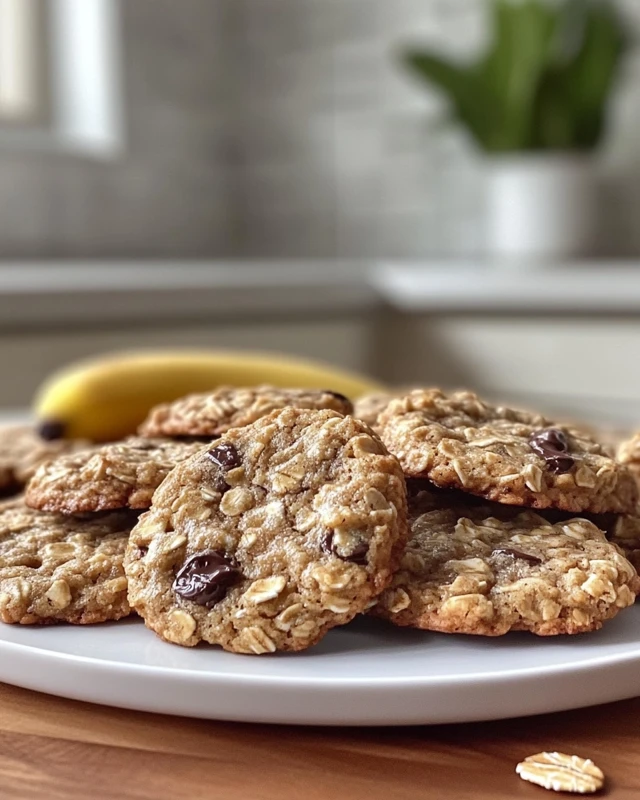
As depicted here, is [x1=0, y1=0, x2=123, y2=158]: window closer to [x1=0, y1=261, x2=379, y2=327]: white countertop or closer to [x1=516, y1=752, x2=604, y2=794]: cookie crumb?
[x1=0, y1=261, x2=379, y2=327]: white countertop

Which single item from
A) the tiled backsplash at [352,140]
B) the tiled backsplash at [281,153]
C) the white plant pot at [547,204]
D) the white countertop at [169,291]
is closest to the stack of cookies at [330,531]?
the white countertop at [169,291]

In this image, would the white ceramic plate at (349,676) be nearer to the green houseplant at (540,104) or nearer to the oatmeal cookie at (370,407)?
the oatmeal cookie at (370,407)

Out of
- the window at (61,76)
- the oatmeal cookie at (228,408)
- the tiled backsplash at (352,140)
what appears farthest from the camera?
the tiled backsplash at (352,140)

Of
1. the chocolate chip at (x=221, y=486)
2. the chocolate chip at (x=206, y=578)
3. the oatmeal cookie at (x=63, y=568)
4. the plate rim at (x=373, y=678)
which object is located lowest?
the plate rim at (x=373, y=678)

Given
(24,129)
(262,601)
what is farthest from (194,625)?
(24,129)

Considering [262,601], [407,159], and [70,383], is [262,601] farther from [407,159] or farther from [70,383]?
[407,159]

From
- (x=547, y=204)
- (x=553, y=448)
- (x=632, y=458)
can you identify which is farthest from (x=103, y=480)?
(x=547, y=204)

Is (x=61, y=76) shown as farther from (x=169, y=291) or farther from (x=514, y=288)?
(x=514, y=288)
